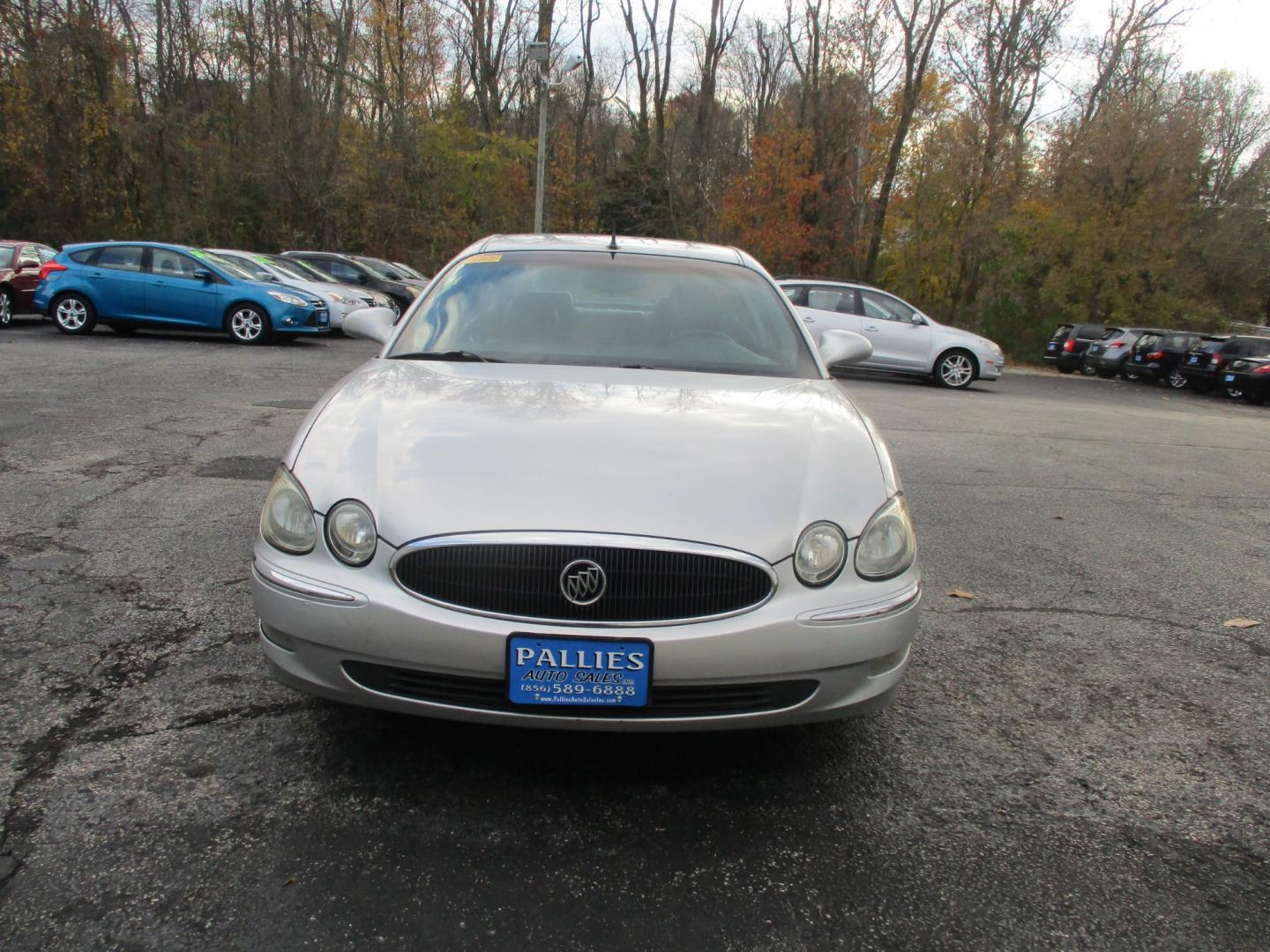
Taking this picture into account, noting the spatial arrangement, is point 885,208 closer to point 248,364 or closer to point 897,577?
point 248,364

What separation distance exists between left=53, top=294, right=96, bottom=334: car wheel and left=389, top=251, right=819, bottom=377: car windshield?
42.7 feet

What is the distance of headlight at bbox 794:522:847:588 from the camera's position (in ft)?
7.85

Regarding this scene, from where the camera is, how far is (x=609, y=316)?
3.75 m

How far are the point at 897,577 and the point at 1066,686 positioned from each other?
1.27 metres

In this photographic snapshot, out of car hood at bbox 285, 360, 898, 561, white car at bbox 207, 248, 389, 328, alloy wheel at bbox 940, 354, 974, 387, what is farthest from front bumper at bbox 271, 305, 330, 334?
car hood at bbox 285, 360, 898, 561

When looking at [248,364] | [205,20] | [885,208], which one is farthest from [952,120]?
[248,364]

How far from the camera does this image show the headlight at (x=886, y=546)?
8.15 ft

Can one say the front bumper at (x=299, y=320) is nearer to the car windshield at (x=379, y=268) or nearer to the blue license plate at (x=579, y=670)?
the car windshield at (x=379, y=268)

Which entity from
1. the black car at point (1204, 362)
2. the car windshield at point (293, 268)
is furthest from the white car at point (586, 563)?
the black car at point (1204, 362)

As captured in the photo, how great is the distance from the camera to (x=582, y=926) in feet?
6.50

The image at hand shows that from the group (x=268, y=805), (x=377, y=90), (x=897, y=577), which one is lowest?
(x=268, y=805)

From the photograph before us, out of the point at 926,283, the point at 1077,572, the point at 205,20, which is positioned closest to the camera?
the point at 1077,572

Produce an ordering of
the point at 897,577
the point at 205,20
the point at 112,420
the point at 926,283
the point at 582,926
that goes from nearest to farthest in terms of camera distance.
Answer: the point at 582,926 → the point at 897,577 → the point at 112,420 → the point at 205,20 → the point at 926,283

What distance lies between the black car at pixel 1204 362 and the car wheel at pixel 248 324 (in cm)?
1962
